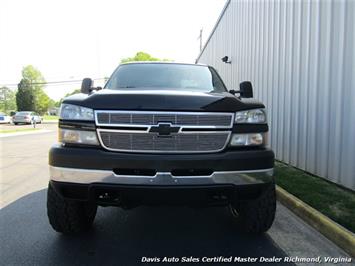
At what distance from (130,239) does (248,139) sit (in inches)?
61.0

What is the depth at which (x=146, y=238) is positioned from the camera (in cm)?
384

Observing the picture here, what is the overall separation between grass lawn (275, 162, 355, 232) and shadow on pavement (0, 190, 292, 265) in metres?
0.90

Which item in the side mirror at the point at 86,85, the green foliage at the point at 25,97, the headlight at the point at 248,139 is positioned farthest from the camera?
the green foliage at the point at 25,97

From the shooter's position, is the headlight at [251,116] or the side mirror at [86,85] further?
the side mirror at [86,85]

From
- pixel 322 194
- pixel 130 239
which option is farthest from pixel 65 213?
pixel 322 194

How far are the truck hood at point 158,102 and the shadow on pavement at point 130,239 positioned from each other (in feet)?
4.28

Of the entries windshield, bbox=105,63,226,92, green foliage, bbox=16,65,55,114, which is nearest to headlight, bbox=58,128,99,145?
windshield, bbox=105,63,226,92

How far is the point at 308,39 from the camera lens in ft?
21.8

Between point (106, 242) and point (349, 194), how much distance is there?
3289mm

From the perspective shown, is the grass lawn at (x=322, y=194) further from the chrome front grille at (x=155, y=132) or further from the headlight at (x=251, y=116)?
the chrome front grille at (x=155, y=132)

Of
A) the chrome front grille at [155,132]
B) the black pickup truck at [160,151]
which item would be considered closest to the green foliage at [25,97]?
the black pickup truck at [160,151]

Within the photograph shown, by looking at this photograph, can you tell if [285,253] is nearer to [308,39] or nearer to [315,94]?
[315,94]

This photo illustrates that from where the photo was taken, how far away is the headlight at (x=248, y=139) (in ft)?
10.7

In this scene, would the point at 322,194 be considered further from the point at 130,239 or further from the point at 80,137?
the point at 80,137
